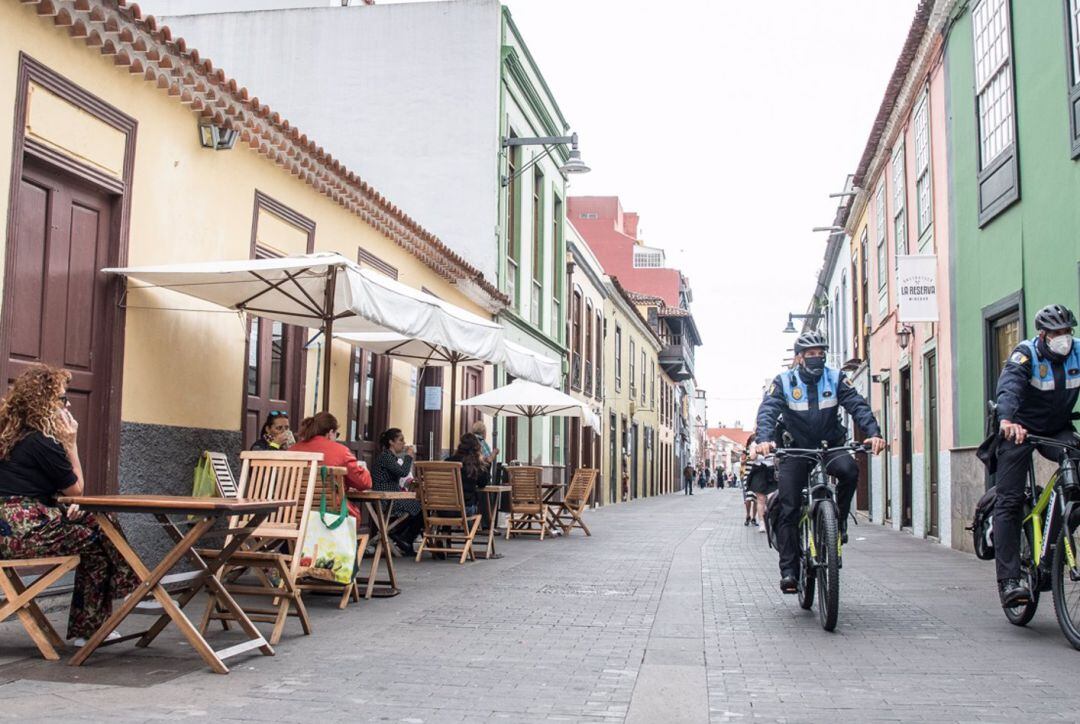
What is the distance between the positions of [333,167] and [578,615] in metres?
5.95

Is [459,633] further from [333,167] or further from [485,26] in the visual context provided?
[485,26]

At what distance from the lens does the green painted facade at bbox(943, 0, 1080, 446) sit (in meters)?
9.42

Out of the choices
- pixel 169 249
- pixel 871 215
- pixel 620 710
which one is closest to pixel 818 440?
pixel 620 710

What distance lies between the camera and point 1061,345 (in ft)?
20.5

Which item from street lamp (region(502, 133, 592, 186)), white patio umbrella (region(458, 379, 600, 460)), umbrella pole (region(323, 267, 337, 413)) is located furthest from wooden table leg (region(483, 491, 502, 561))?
street lamp (region(502, 133, 592, 186))

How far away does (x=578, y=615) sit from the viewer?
7.22 metres

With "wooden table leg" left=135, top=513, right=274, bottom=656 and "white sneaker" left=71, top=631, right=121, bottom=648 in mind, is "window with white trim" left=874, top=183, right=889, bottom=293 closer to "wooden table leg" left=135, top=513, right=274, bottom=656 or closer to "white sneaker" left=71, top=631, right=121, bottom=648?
"wooden table leg" left=135, top=513, right=274, bottom=656

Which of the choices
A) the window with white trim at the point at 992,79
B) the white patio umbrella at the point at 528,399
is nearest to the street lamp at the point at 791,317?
the white patio umbrella at the point at 528,399

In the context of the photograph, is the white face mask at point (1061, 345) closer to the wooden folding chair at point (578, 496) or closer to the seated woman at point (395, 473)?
the seated woman at point (395, 473)

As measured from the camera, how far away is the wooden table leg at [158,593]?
512cm

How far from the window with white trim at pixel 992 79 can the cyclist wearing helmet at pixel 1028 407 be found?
532cm

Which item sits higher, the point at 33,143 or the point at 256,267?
the point at 33,143

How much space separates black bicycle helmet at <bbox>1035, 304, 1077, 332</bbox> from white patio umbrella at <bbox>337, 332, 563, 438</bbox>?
17.9 ft

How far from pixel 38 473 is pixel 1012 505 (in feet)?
17.5
